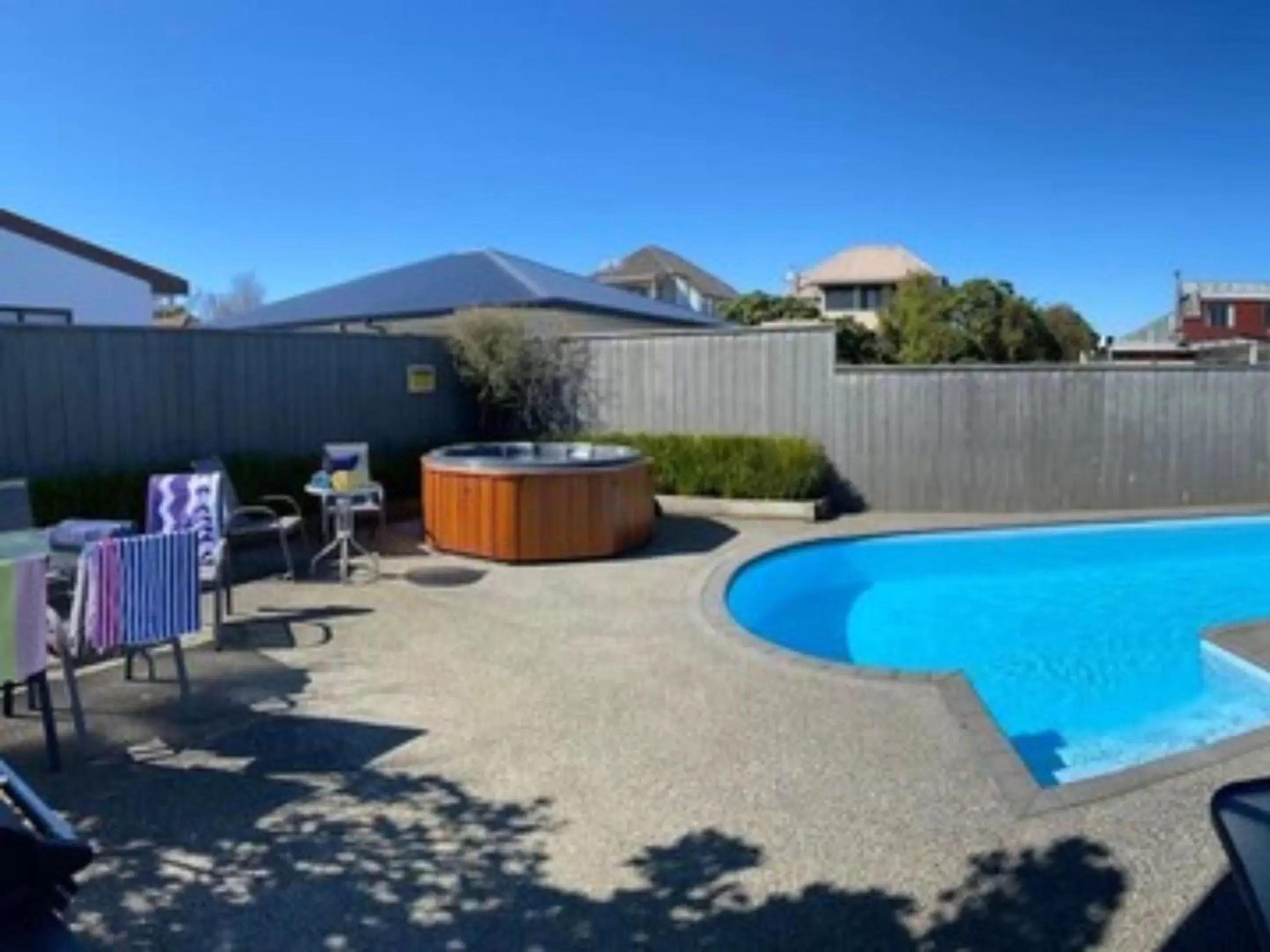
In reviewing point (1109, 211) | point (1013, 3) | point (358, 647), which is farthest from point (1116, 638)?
point (1109, 211)

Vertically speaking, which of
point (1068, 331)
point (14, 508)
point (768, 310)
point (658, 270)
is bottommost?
point (14, 508)

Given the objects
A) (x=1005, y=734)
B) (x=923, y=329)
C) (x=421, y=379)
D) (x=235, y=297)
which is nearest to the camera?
(x=1005, y=734)

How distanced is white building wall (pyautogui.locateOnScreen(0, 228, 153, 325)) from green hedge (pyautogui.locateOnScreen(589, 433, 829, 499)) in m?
12.7

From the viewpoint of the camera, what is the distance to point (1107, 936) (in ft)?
8.84

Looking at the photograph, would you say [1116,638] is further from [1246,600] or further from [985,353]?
[985,353]

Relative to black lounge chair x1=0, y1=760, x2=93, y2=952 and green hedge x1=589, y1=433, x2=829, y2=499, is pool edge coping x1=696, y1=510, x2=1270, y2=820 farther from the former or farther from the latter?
green hedge x1=589, y1=433, x2=829, y2=499

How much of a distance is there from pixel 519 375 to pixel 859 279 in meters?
36.5

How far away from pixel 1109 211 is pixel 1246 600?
51.3 feet

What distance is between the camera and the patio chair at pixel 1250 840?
1614mm

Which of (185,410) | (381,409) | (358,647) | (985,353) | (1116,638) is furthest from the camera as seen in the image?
(985,353)

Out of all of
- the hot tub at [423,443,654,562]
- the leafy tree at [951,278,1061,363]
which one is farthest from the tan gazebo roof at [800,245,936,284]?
the hot tub at [423,443,654,562]

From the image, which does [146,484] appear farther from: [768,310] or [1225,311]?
[1225,311]

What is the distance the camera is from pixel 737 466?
11.3 meters

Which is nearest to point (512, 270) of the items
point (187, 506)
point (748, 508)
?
point (748, 508)
